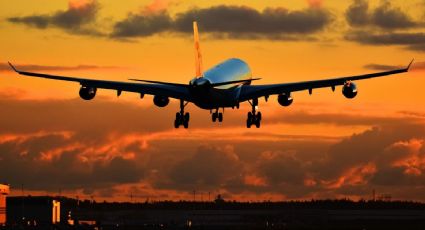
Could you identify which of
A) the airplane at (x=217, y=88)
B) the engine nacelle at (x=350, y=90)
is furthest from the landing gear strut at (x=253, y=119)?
the engine nacelle at (x=350, y=90)

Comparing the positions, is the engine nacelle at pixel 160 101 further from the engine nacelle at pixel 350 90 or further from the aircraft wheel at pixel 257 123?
the engine nacelle at pixel 350 90

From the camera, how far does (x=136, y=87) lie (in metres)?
150

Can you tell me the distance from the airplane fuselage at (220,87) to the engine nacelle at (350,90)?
13188 millimetres

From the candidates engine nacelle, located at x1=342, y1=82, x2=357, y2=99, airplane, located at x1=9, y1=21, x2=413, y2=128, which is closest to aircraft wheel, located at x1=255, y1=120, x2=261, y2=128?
airplane, located at x1=9, y1=21, x2=413, y2=128

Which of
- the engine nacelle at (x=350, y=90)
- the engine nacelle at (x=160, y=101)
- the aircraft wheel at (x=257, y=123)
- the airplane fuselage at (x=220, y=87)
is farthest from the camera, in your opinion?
the engine nacelle at (x=160, y=101)

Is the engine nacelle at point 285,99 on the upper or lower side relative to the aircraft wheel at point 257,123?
upper

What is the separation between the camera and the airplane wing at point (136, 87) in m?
143

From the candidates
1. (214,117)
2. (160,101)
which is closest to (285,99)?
(214,117)

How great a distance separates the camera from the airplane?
13900 centimetres

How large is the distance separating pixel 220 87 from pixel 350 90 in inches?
552

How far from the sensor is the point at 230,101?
145625 mm

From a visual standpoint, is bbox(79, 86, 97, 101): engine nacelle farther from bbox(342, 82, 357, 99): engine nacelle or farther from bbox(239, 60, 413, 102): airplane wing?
bbox(342, 82, 357, 99): engine nacelle

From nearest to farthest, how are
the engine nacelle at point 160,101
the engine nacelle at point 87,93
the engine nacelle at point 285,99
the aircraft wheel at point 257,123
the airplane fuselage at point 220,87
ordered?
the airplane fuselage at point 220,87, the engine nacelle at point 87,93, the aircraft wheel at point 257,123, the engine nacelle at point 160,101, the engine nacelle at point 285,99

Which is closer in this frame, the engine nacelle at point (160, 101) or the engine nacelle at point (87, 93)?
the engine nacelle at point (87, 93)
